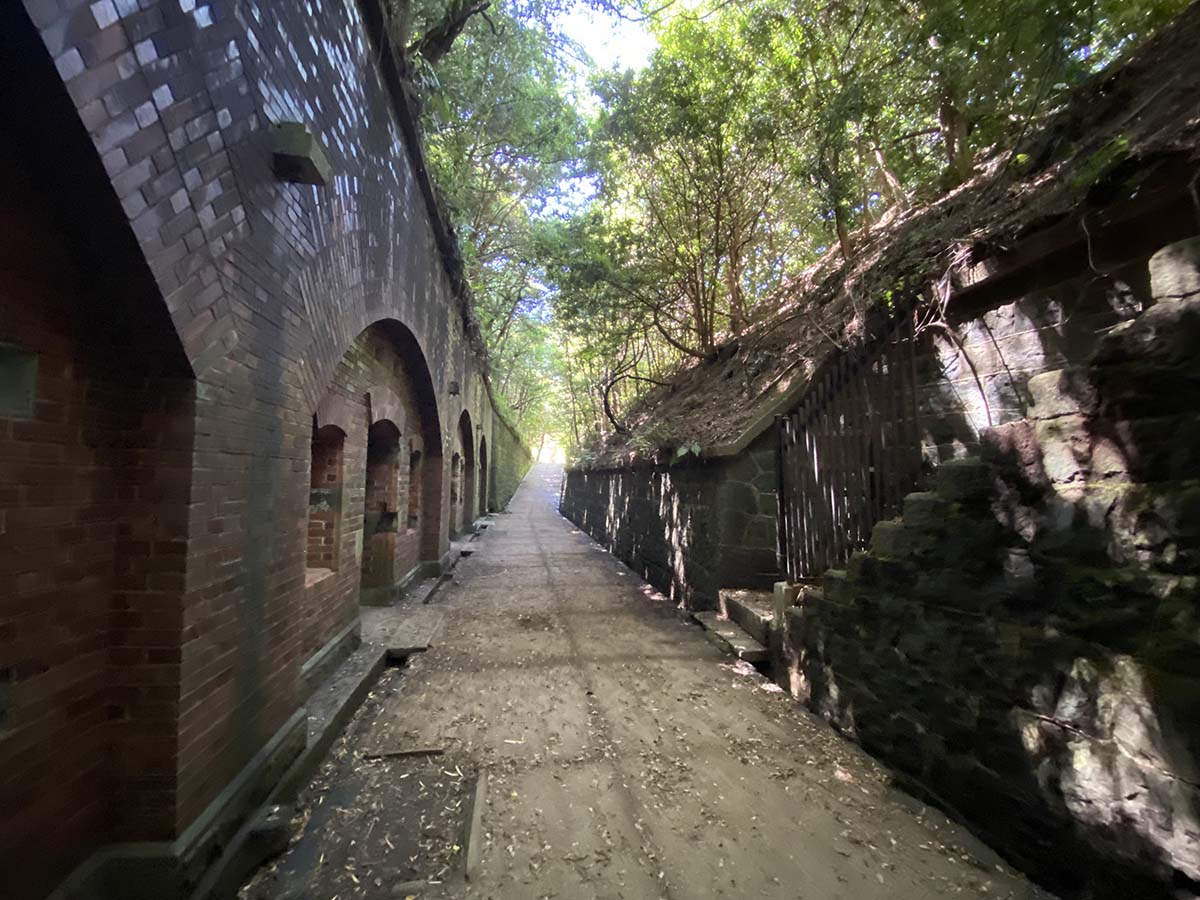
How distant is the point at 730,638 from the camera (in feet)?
16.7

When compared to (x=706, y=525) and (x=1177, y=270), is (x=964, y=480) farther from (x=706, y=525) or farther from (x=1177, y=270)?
(x=706, y=525)

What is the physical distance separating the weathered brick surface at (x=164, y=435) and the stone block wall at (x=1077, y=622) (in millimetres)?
3312

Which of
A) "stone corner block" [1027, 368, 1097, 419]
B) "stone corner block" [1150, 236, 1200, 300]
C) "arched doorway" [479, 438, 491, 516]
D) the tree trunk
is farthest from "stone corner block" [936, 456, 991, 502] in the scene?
"arched doorway" [479, 438, 491, 516]

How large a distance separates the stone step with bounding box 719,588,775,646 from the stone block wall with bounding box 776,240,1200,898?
71.5 inches

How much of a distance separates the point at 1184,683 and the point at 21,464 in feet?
12.2

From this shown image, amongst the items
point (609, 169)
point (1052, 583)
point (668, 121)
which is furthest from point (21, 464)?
point (609, 169)

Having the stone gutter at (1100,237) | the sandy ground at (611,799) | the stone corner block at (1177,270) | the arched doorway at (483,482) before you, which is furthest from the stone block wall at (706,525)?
the arched doorway at (483,482)

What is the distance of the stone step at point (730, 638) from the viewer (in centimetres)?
477

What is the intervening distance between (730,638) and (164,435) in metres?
4.49

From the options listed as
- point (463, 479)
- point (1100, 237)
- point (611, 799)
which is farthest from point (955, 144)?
point (463, 479)

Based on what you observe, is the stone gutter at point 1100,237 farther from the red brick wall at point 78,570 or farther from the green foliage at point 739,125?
the red brick wall at point 78,570

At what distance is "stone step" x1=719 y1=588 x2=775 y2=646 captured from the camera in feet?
16.1

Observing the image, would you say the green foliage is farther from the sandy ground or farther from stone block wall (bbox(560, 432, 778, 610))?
the sandy ground

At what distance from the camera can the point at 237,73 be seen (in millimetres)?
2258
